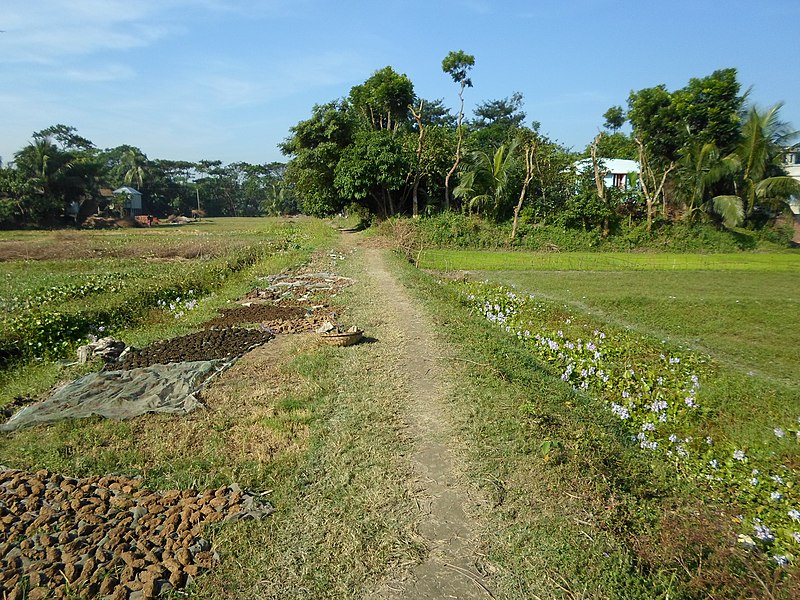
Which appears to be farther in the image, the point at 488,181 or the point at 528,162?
the point at 488,181

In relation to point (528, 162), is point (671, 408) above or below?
below

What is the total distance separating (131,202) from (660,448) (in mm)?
57298

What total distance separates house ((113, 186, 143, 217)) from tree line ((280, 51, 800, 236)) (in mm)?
31280

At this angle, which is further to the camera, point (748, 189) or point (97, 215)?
point (97, 215)

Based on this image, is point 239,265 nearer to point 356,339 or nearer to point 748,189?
point 356,339

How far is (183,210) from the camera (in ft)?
195

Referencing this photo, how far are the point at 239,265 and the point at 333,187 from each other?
38.3 ft

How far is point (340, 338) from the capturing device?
268 inches

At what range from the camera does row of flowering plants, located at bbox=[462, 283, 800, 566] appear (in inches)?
146

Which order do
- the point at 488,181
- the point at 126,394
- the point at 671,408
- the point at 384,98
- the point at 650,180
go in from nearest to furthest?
the point at 126,394 → the point at 671,408 → the point at 488,181 → the point at 650,180 → the point at 384,98

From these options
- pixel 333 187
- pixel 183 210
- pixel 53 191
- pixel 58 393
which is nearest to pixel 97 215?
pixel 53 191

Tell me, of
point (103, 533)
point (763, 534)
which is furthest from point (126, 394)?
point (763, 534)

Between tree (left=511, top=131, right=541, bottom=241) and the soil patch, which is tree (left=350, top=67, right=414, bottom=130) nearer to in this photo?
tree (left=511, top=131, right=541, bottom=241)

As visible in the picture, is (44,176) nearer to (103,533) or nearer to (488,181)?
(488,181)
